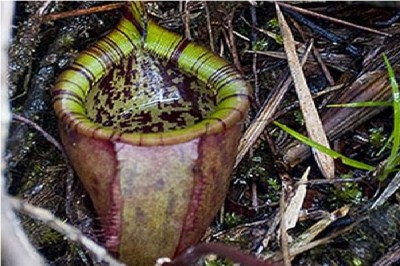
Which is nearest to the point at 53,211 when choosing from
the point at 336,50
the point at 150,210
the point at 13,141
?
the point at 13,141

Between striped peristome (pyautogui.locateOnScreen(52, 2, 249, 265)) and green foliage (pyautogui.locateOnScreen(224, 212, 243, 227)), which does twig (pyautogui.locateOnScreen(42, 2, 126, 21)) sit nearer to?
striped peristome (pyautogui.locateOnScreen(52, 2, 249, 265))

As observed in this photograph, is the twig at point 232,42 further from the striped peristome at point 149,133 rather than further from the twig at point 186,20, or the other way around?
the striped peristome at point 149,133

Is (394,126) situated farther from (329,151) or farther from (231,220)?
(231,220)

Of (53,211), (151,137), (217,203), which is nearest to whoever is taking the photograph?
(151,137)

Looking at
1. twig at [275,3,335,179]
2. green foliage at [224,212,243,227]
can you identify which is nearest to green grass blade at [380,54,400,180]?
twig at [275,3,335,179]

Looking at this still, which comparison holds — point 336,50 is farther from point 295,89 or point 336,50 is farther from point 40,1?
point 40,1

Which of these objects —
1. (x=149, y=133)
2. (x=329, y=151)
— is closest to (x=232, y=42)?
(x=329, y=151)

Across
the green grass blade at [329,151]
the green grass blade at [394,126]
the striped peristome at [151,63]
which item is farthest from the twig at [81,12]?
the green grass blade at [394,126]
